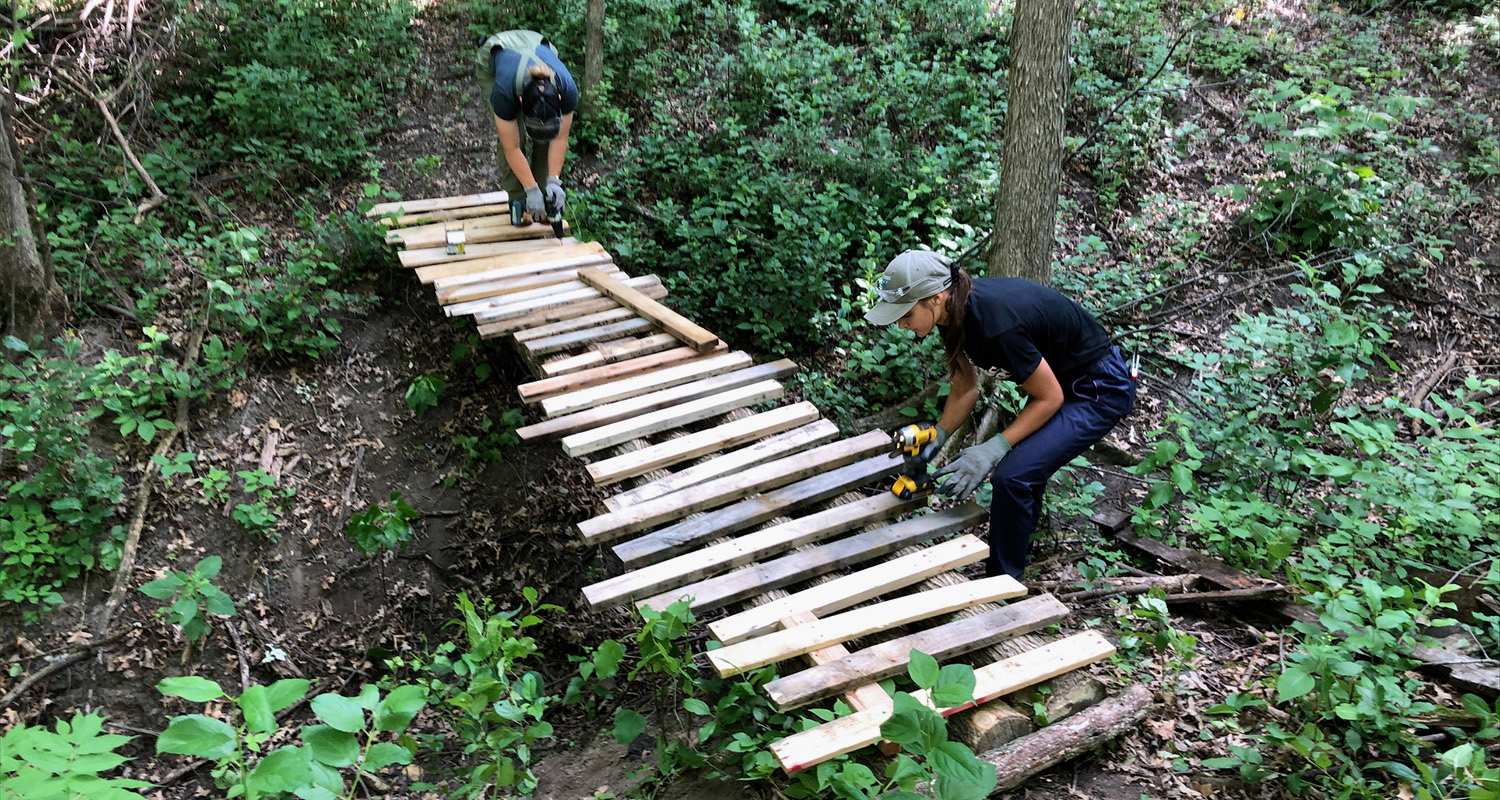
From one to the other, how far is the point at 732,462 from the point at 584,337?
1.40 m

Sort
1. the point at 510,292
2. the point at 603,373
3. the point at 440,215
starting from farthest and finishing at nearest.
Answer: the point at 440,215, the point at 510,292, the point at 603,373

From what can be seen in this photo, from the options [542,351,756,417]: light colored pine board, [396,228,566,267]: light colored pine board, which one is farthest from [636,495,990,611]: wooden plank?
[396,228,566,267]: light colored pine board

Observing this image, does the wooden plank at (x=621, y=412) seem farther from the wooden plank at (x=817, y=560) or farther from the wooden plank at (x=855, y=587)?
the wooden plank at (x=855, y=587)

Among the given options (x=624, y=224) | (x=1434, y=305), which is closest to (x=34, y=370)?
(x=624, y=224)

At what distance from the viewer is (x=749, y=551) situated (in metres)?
3.48

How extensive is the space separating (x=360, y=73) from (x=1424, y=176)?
885 cm

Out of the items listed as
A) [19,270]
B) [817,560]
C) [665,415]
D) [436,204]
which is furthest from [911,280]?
[19,270]

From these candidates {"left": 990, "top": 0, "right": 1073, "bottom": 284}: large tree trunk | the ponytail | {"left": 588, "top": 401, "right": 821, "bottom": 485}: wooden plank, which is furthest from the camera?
{"left": 990, "top": 0, "right": 1073, "bottom": 284}: large tree trunk

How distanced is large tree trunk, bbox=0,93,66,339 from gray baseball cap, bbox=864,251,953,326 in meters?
4.92

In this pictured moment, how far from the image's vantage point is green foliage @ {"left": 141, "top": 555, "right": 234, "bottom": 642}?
341 centimetres

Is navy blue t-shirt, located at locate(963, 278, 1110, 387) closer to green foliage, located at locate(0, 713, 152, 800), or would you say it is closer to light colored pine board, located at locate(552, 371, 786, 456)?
light colored pine board, located at locate(552, 371, 786, 456)

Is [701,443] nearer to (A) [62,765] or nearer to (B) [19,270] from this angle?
(A) [62,765]

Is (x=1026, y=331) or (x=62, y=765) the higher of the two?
(x=1026, y=331)

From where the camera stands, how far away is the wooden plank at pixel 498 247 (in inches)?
219
